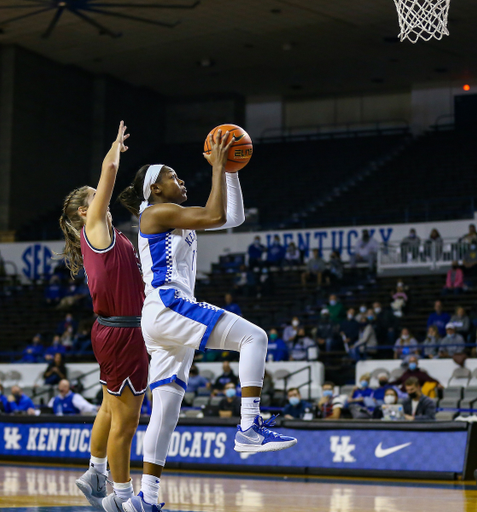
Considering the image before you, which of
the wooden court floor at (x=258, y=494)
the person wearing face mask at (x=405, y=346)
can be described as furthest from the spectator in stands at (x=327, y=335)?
the wooden court floor at (x=258, y=494)

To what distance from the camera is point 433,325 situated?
1827 cm

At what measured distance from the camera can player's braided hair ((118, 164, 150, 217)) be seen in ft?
18.9

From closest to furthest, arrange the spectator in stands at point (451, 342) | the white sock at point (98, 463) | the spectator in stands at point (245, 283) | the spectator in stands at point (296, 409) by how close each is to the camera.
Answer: the white sock at point (98, 463) < the spectator in stands at point (296, 409) < the spectator in stands at point (451, 342) < the spectator in stands at point (245, 283)

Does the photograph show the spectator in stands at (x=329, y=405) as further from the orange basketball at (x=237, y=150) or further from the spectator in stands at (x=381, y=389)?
the orange basketball at (x=237, y=150)

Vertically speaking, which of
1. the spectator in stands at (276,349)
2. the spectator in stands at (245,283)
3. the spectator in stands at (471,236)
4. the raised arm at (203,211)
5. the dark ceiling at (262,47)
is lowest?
the spectator in stands at (276,349)

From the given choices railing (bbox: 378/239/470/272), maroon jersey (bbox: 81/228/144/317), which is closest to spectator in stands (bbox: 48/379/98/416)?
maroon jersey (bbox: 81/228/144/317)

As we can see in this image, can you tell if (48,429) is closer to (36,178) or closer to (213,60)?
(36,178)

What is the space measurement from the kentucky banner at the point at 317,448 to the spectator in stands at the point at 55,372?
16.4 ft

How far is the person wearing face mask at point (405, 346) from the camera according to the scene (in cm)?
1777

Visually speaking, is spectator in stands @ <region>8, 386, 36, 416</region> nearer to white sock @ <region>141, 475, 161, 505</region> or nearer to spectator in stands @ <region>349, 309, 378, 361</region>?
spectator in stands @ <region>349, 309, 378, 361</region>

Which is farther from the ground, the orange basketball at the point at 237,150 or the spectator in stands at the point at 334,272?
the orange basketball at the point at 237,150

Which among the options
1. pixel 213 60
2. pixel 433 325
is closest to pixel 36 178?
pixel 213 60

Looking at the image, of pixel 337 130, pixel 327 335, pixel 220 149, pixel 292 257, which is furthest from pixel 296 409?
pixel 337 130

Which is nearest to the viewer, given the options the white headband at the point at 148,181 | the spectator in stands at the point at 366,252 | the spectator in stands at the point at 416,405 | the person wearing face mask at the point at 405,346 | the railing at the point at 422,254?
the white headband at the point at 148,181
